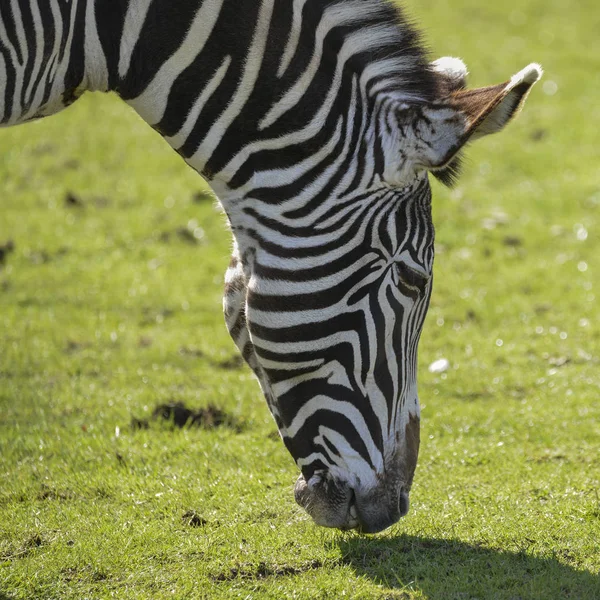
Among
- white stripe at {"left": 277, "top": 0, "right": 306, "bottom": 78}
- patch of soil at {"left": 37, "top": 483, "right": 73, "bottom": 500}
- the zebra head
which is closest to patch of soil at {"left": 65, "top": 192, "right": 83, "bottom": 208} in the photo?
patch of soil at {"left": 37, "top": 483, "right": 73, "bottom": 500}

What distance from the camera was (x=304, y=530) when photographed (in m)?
5.19

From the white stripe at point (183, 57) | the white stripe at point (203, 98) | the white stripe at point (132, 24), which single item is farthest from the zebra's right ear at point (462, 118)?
the white stripe at point (132, 24)

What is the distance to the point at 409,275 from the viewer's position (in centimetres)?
437

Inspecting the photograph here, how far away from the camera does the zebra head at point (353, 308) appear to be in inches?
170

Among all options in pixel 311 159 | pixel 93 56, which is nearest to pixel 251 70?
pixel 311 159

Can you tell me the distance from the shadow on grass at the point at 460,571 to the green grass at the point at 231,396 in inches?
0.5

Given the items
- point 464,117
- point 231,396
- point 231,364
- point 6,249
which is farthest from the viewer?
point 6,249

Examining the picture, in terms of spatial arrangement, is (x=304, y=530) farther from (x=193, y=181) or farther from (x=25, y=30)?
(x=193, y=181)

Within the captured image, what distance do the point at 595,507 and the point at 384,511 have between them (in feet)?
5.25

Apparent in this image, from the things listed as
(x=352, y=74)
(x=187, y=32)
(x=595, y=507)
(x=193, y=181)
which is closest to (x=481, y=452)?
(x=595, y=507)

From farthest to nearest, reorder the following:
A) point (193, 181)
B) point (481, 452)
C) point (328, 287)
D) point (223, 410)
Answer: point (193, 181) → point (223, 410) → point (481, 452) → point (328, 287)

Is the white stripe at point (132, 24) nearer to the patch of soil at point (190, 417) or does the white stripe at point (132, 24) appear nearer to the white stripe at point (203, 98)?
the white stripe at point (203, 98)

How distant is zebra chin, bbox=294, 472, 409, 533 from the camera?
14.5 feet

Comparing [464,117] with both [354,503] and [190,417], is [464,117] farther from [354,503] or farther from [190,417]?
[190,417]
